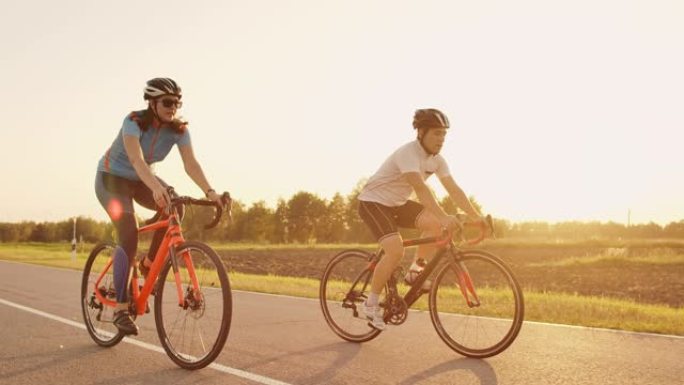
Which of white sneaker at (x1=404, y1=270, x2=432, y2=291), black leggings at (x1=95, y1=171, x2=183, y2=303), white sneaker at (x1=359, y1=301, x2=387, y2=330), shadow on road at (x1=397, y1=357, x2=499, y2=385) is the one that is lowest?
shadow on road at (x1=397, y1=357, x2=499, y2=385)

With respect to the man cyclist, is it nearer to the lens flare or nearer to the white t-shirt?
the white t-shirt

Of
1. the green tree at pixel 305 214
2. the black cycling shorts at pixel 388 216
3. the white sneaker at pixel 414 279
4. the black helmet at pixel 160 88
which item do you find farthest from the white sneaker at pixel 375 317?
the green tree at pixel 305 214

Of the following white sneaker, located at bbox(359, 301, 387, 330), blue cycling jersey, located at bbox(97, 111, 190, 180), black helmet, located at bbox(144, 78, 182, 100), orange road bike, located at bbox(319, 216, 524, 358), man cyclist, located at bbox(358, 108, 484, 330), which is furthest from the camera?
white sneaker, located at bbox(359, 301, 387, 330)

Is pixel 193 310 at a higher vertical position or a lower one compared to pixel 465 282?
lower

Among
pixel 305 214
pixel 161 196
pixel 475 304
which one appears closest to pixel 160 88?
pixel 161 196

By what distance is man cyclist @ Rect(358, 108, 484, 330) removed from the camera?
6016 millimetres

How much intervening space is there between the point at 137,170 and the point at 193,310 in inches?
47.1

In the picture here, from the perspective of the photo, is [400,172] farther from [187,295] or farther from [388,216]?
[187,295]

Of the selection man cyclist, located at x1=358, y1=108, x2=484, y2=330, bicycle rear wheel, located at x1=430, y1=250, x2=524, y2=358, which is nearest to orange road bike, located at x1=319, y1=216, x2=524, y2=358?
bicycle rear wheel, located at x1=430, y1=250, x2=524, y2=358

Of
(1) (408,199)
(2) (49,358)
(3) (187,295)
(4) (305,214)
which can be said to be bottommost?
(2) (49,358)

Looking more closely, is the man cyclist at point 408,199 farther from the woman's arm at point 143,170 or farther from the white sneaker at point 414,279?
the woman's arm at point 143,170

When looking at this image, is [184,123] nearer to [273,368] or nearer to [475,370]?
[273,368]

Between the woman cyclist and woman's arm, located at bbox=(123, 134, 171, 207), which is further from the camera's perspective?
the woman cyclist

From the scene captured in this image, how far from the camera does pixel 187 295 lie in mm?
5348
